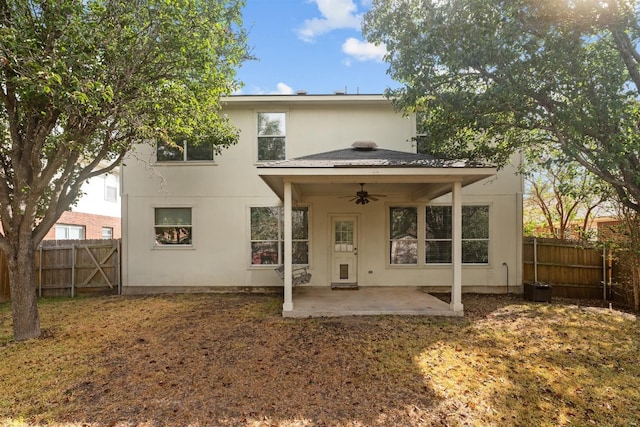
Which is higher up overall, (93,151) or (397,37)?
(397,37)

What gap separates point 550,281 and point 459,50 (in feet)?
24.1

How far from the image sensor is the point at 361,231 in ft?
30.7

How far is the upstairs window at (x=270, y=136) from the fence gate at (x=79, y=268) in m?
5.23

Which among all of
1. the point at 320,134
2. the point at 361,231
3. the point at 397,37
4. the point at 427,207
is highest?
the point at 397,37

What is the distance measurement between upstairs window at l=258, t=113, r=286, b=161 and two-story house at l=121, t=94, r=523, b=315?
1.2 inches

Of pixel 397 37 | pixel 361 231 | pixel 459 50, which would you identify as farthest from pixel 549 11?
pixel 361 231

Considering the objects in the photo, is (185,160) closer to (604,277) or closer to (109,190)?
(109,190)

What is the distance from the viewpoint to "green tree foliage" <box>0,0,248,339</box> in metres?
4.48

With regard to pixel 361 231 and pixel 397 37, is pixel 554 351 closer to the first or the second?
pixel 361 231

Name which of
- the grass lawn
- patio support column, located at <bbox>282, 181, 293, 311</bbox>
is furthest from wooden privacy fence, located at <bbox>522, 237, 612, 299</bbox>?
patio support column, located at <bbox>282, 181, 293, 311</bbox>

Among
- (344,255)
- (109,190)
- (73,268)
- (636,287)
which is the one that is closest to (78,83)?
(344,255)

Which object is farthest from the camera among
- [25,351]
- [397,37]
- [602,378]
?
[397,37]

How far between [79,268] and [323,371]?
29.8ft

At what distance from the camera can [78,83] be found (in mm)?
4305
